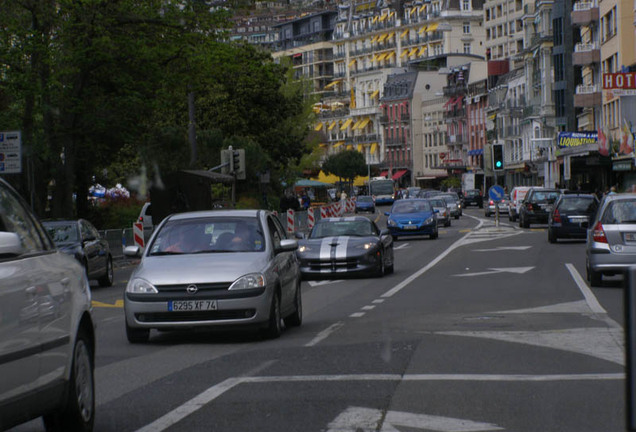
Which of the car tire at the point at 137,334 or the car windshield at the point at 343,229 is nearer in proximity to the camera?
the car tire at the point at 137,334

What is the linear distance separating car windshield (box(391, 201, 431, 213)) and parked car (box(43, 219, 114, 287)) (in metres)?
19.3

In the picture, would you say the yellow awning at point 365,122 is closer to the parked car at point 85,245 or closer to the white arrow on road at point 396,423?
the parked car at point 85,245

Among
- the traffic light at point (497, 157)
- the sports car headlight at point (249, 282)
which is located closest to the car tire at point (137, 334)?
the sports car headlight at point (249, 282)

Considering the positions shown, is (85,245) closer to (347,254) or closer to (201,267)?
(347,254)

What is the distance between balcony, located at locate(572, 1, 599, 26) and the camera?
79438mm

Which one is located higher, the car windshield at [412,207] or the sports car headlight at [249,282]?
the sports car headlight at [249,282]

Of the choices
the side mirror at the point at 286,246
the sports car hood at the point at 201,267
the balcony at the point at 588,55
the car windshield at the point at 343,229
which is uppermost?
the balcony at the point at 588,55

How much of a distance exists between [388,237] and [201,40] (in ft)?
42.8

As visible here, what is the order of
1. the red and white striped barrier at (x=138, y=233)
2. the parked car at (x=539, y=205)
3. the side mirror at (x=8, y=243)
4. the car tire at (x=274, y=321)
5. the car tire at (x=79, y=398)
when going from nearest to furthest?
the side mirror at (x=8, y=243), the car tire at (x=79, y=398), the car tire at (x=274, y=321), the red and white striped barrier at (x=138, y=233), the parked car at (x=539, y=205)

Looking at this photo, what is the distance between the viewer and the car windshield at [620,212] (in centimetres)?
2138

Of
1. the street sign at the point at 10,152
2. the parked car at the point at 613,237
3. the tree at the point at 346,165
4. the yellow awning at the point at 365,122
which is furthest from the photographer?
the yellow awning at the point at 365,122

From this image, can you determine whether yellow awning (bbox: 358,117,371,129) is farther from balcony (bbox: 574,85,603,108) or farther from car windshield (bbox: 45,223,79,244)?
car windshield (bbox: 45,223,79,244)

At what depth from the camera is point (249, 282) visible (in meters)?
14.0

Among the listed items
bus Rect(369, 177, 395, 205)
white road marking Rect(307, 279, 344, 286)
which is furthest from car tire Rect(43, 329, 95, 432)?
bus Rect(369, 177, 395, 205)
